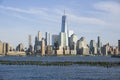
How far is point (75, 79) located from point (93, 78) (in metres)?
5.43

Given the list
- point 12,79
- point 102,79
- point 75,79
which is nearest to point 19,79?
point 12,79

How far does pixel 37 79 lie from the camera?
9025 centimetres

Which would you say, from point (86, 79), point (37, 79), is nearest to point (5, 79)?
point (37, 79)

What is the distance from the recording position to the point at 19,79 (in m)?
90.9

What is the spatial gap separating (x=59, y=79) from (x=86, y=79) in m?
7.19

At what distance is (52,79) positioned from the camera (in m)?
90.1

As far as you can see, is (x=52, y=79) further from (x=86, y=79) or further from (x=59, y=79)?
(x=86, y=79)

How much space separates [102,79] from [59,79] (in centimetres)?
1123

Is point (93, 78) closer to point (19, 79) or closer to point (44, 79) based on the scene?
point (44, 79)

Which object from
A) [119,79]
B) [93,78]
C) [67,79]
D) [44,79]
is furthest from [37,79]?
[119,79]

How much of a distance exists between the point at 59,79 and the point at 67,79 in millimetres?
2124

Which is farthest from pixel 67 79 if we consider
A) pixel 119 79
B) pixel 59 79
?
pixel 119 79

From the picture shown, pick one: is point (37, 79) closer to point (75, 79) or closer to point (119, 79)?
point (75, 79)

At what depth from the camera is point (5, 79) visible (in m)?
90.5
